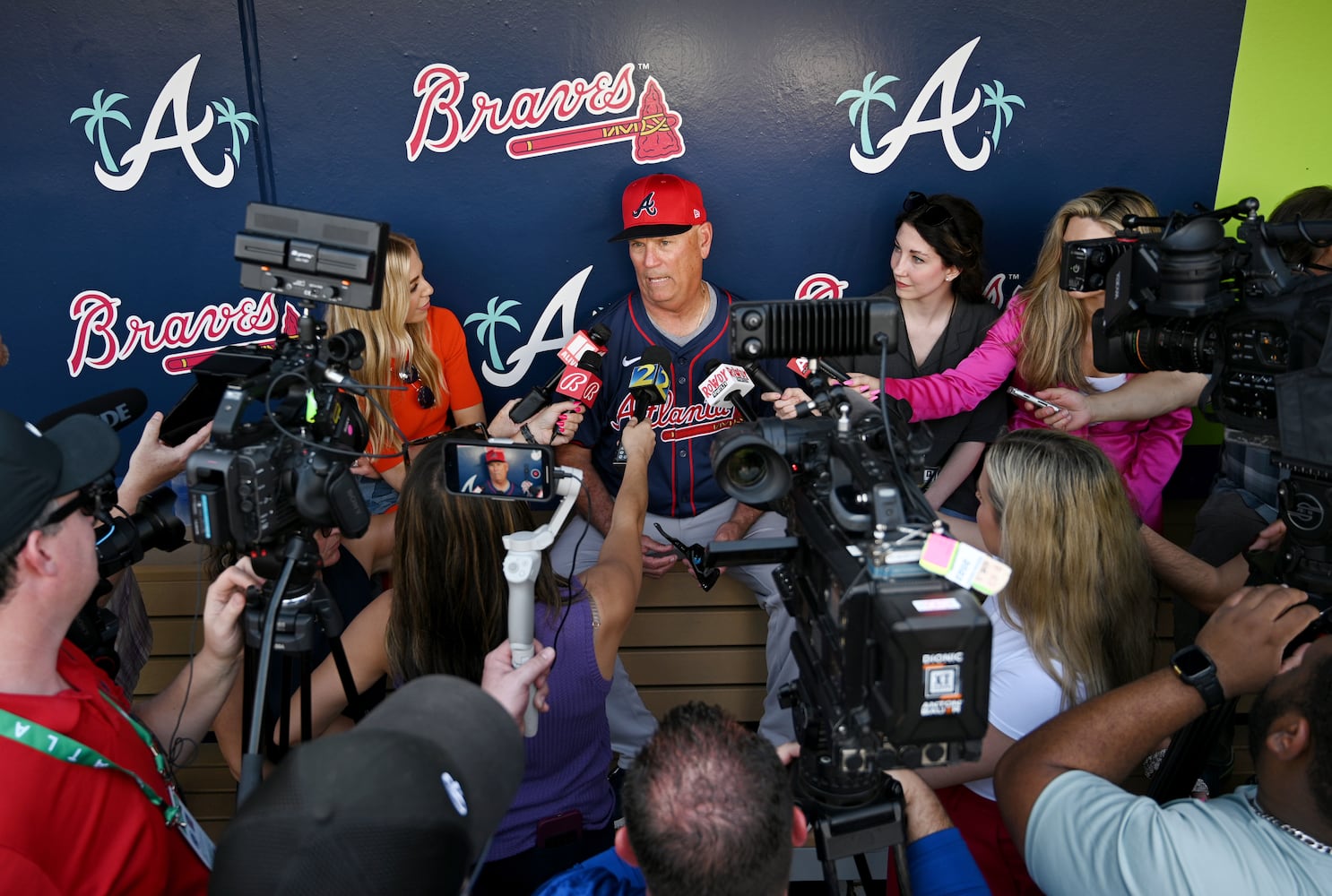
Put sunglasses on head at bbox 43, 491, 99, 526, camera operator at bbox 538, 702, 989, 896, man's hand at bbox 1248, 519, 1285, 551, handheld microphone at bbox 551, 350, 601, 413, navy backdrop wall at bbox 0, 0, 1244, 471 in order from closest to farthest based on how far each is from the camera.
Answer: camera operator at bbox 538, 702, 989, 896 → sunglasses on head at bbox 43, 491, 99, 526 → man's hand at bbox 1248, 519, 1285, 551 → handheld microphone at bbox 551, 350, 601, 413 → navy backdrop wall at bbox 0, 0, 1244, 471

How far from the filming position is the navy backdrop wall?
3.54 m

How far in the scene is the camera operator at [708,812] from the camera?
1170 mm

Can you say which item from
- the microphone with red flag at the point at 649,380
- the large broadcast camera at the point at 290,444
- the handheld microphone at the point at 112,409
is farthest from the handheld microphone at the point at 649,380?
the handheld microphone at the point at 112,409

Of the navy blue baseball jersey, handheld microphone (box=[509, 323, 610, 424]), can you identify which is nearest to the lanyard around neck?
handheld microphone (box=[509, 323, 610, 424])

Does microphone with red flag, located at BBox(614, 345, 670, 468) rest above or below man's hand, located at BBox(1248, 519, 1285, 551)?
above

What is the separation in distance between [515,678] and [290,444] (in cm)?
63

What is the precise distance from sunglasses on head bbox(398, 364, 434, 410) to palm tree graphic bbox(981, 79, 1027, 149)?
7.62 ft

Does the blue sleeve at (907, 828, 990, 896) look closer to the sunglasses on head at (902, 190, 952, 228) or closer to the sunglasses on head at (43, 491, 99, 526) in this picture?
the sunglasses on head at (43, 491, 99, 526)

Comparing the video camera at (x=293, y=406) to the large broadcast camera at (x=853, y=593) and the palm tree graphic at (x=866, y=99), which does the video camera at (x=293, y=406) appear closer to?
the large broadcast camera at (x=853, y=593)

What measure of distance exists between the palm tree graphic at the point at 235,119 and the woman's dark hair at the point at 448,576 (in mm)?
2261

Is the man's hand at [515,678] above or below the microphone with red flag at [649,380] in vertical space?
below

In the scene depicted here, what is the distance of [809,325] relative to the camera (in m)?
1.72

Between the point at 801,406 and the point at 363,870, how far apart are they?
3.73 ft

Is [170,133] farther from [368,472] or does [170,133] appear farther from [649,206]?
[649,206]
